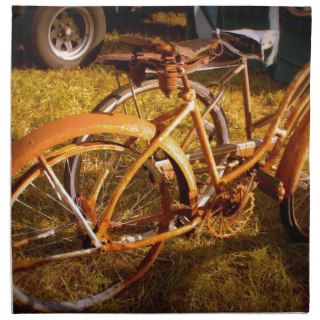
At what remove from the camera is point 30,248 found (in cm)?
212

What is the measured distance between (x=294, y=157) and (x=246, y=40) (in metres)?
0.68

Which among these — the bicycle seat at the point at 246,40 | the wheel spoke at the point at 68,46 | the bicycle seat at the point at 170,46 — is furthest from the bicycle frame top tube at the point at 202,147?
the wheel spoke at the point at 68,46

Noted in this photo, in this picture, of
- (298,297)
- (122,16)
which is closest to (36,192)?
(122,16)

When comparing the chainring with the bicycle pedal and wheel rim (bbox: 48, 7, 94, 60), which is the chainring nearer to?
the bicycle pedal

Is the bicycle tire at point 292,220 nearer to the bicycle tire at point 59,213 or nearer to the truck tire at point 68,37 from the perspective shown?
the bicycle tire at point 59,213

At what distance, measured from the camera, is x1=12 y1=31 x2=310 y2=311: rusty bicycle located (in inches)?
65.8

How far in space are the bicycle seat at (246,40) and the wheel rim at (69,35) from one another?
2.46ft

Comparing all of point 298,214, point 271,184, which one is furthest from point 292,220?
point 271,184

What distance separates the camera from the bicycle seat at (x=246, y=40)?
1.99 meters

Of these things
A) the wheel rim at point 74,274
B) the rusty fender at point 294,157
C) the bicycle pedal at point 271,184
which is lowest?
the wheel rim at point 74,274

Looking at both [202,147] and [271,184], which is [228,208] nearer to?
[271,184]

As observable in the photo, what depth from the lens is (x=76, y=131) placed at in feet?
5.07

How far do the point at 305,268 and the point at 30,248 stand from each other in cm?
152

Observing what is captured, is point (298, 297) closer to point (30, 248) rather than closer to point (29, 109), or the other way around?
point (30, 248)
